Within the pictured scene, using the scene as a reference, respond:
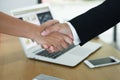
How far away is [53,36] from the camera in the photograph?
1.48 m

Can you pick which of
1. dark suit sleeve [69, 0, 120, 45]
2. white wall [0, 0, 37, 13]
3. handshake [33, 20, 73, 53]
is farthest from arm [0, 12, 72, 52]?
white wall [0, 0, 37, 13]

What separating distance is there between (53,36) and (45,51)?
101 mm

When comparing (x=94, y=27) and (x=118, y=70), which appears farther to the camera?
(x=94, y=27)

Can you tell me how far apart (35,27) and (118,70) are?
1.68 ft

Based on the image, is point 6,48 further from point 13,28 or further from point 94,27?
point 94,27

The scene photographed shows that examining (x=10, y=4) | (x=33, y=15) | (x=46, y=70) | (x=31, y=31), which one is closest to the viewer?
(x=46, y=70)

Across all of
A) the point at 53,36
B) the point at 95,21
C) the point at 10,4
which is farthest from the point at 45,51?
the point at 10,4

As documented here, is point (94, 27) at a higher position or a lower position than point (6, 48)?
higher

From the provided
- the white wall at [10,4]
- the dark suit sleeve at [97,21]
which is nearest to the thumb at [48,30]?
the dark suit sleeve at [97,21]

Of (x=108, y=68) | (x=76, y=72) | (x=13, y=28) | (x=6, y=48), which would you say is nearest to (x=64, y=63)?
(x=76, y=72)

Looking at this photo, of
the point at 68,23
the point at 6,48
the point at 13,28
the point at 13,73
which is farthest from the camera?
the point at 6,48

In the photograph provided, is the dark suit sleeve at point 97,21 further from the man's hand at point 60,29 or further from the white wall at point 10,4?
the white wall at point 10,4

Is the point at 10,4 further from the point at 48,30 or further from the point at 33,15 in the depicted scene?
the point at 48,30

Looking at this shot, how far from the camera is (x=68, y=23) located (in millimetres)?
1459
